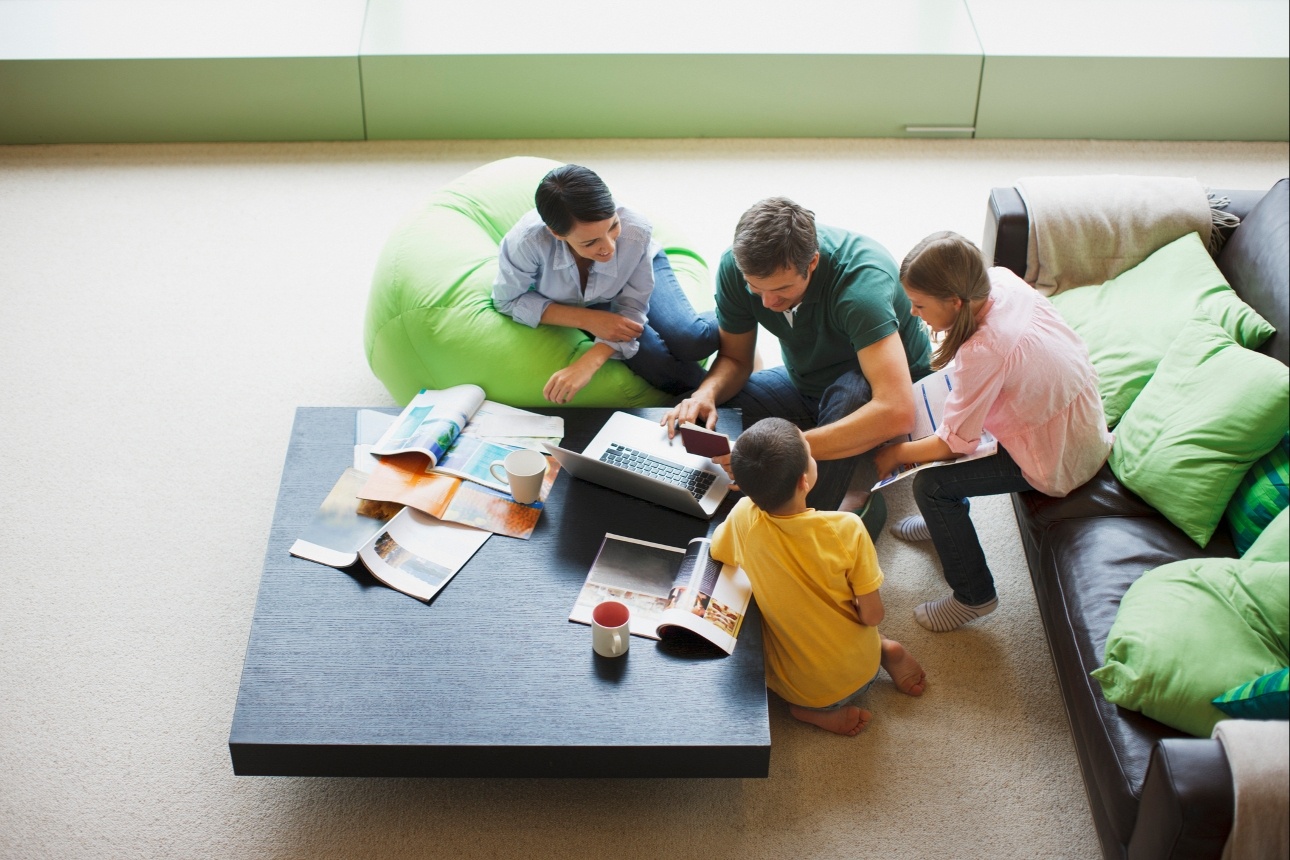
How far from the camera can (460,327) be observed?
296 centimetres

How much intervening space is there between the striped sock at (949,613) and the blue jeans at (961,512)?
18mm

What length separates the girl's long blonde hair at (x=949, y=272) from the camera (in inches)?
90.9

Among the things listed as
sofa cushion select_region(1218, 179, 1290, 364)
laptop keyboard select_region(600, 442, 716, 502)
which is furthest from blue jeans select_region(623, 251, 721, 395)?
sofa cushion select_region(1218, 179, 1290, 364)

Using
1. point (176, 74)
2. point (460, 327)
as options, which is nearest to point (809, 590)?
point (460, 327)

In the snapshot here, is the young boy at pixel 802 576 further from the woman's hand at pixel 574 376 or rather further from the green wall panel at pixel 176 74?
the green wall panel at pixel 176 74

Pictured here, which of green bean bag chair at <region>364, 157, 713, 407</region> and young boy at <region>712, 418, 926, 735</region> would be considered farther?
green bean bag chair at <region>364, 157, 713, 407</region>

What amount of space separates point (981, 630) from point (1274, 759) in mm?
956

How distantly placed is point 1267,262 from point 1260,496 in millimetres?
682

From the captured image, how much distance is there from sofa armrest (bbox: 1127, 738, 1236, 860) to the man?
96cm

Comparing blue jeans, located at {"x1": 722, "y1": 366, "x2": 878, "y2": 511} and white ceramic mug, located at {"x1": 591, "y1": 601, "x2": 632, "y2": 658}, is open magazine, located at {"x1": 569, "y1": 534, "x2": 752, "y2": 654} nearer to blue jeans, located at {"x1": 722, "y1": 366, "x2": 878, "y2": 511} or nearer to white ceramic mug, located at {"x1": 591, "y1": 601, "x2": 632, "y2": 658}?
white ceramic mug, located at {"x1": 591, "y1": 601, "x2": 632, "y2": 658}

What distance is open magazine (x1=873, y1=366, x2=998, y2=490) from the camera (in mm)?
2621

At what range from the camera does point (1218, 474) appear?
91.9 inches

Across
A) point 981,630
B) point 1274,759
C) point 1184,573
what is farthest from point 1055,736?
point 1274,759

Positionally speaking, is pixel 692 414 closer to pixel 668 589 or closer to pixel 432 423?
pixel 668 589
